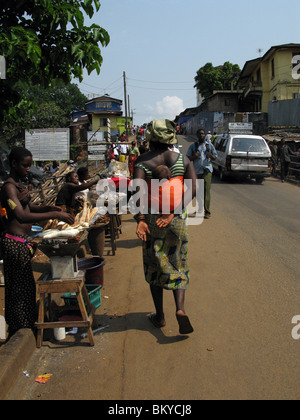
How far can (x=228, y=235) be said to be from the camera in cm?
763

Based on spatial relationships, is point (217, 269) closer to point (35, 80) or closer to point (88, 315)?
point (88, 315)

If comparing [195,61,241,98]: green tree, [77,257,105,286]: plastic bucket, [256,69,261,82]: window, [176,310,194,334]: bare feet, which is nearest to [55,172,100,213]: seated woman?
[77,257,105,286]: plastic bucket

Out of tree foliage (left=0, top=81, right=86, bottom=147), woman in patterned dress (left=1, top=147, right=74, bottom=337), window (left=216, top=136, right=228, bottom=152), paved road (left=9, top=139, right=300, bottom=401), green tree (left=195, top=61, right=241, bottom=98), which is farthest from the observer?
green tree (left=195, top=61, right=241, bottom=98)

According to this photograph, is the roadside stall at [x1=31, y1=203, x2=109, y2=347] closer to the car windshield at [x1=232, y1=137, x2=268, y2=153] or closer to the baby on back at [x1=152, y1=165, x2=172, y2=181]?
the baby on back at [x1=152, y1=165, x2=172, y2=181]

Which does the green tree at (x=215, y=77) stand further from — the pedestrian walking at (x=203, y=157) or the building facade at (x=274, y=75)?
the pedestrian walking at (x=203, y=157)

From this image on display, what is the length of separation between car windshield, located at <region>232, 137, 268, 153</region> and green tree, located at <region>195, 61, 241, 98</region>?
152 ft

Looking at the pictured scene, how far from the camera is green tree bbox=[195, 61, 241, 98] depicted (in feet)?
193

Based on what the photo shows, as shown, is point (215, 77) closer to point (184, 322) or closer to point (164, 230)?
point (164, 230)

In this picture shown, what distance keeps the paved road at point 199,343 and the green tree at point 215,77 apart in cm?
5656

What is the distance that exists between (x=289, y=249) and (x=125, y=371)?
14.0ft

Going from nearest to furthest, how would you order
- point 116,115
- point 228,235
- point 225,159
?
point 228,235 → point 225,159 → point 116,115

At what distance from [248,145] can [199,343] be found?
41.6 feet

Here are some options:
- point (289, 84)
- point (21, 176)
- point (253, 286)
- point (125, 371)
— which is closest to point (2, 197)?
point (21, 176)

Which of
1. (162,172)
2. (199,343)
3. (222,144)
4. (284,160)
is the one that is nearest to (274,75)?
(222,144)
